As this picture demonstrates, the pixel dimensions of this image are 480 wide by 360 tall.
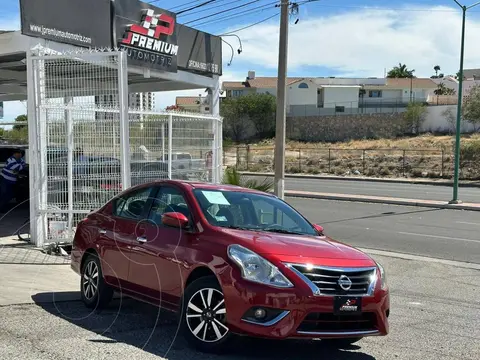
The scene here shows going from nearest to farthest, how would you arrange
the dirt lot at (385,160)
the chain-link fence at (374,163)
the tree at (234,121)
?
the chain-link fence at (374,163) → the dirt lot at (385,160) → the tree at (234,121)

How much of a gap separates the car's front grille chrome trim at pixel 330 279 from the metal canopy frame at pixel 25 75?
25.9 ft

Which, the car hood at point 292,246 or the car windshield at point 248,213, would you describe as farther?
the car windshield at point 248,213

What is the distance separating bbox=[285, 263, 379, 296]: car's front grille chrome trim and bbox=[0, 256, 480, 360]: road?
0.78 m

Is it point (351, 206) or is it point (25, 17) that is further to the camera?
point (351, 206)

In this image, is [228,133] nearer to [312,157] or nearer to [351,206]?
[312,157]

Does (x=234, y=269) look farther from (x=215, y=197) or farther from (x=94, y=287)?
(x=94, y=287)

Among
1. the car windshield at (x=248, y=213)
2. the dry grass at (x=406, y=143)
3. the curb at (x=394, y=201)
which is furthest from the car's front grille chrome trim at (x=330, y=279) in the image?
the dry grass at (x=406, y=143)

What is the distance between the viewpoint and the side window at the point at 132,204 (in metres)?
6.50

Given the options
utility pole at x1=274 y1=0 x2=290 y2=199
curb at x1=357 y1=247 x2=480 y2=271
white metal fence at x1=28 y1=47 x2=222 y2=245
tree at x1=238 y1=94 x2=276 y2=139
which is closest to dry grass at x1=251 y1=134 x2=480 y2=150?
tree at x1=238 y1=94 x2=276 y2=139

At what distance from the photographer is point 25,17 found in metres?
10.3

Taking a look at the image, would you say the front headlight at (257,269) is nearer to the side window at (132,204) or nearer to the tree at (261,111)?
the side window at (132,204)

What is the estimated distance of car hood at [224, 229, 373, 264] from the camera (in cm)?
500

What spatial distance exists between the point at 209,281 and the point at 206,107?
12570mm

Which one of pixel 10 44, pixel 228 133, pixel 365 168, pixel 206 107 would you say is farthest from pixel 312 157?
pixel 10 44
